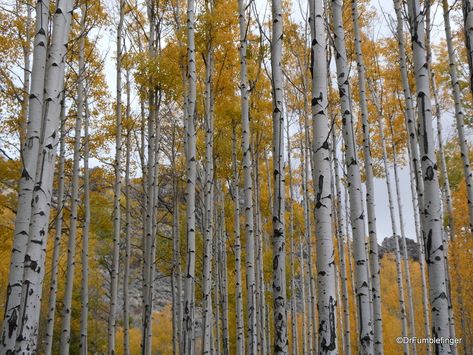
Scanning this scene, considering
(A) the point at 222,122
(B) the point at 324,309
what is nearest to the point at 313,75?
(B) the point at 324,309

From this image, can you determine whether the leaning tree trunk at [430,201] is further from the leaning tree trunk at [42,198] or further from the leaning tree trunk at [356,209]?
the leaning tree trunk at [42,198]

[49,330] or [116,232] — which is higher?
[116,232]

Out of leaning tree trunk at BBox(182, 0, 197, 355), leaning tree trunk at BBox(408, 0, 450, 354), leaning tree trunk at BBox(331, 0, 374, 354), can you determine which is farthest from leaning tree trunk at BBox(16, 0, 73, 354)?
leaning tree trunk at BBox(408, 0, 450, 354)

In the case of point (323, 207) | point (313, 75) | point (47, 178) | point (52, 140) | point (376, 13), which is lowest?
point (323, 207)

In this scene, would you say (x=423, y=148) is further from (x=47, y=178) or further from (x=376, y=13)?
(x=376, y=13)

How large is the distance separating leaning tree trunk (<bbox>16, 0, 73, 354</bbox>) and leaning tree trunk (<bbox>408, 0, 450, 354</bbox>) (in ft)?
10.1

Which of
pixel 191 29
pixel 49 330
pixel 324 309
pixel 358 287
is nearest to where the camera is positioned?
pixel 324 309

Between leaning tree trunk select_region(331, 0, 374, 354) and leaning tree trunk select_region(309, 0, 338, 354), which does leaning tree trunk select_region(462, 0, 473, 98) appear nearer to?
leaning tree trunk select_region(331, 0, 374, 354)

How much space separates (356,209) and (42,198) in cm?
320

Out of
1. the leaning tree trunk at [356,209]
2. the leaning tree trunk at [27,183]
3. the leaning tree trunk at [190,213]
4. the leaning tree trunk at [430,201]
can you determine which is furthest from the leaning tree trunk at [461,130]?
the leaning tree trunk at [27,183]

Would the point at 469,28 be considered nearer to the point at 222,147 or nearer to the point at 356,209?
the point at 356,209

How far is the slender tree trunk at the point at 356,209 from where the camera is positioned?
4422 mm

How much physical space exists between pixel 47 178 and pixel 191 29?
3.77 m

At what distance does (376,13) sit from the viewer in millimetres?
10812
